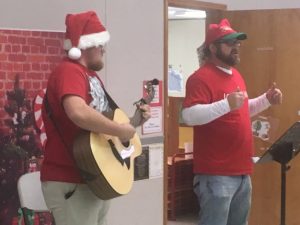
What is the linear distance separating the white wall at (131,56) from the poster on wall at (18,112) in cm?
25

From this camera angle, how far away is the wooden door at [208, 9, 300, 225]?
424 centimetres

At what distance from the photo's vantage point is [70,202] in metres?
2.32

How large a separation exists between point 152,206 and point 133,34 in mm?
1180

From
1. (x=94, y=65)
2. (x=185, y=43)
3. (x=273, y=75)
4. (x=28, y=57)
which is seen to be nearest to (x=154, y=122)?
(x=273, y=75)

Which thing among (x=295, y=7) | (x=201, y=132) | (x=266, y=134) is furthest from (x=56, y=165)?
(x=295, y=7)

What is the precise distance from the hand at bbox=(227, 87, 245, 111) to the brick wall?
3.17ft

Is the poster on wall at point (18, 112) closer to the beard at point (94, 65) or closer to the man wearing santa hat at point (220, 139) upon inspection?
the beard at point (94, 65)

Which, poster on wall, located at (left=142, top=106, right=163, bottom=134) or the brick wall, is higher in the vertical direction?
the brick wall

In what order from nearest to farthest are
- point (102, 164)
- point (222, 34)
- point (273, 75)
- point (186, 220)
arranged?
point (102, 164) → point (222, 34) → point (273, 75) → point (186, 220)

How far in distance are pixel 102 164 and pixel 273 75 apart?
239 cm

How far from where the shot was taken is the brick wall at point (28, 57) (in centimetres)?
286

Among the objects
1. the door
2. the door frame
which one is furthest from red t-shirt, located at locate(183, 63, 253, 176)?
the door

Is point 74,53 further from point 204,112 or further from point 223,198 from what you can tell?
point 223,198

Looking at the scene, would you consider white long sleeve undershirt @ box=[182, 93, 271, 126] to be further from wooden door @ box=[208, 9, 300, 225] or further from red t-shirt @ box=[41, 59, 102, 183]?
wooden door @ box=[208, 9, 300, 225]
